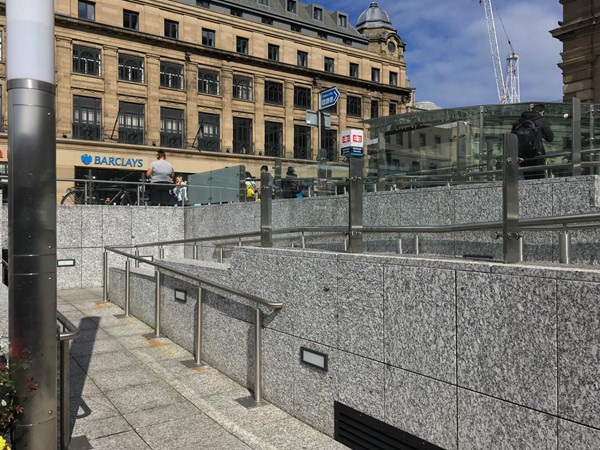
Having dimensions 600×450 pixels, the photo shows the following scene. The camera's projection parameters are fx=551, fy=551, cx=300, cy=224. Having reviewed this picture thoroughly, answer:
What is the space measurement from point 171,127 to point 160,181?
3054 cm

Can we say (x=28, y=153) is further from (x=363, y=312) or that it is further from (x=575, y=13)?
(x=575, y=13)

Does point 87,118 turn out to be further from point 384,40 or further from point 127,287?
point 384,40

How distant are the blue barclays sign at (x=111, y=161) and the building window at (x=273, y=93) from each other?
48.2ft

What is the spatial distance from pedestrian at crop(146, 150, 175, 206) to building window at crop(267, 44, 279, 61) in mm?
38548

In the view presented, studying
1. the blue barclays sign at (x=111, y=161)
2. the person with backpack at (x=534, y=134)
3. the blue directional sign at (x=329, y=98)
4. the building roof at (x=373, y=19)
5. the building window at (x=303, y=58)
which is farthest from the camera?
the building roof at (x=373, y=19)

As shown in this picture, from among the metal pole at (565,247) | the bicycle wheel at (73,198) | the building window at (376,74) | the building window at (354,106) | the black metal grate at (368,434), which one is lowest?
the black metal grate at (368,434)

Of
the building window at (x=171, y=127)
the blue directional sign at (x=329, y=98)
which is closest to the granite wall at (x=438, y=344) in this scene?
the blue directional sign at (x=329, y=98)

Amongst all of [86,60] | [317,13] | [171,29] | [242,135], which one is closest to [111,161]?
[86,60]

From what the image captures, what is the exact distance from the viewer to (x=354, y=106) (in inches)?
2269

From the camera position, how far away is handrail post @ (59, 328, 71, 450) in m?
4.52

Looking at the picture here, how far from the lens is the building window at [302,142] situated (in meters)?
53.2

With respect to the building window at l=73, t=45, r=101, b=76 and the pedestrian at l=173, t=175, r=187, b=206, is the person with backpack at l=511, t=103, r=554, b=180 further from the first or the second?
the building window at l=73, t=45, r=101, b=76

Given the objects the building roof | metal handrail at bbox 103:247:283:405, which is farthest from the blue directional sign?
the building roof

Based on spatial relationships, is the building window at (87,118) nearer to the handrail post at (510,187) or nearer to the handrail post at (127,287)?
the handrail post at (127,287)
